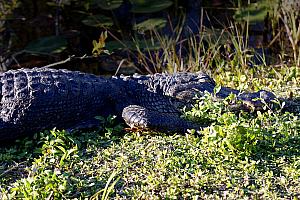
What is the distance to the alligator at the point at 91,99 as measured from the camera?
3500 mm

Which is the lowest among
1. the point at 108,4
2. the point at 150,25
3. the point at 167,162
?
the point at 150,25

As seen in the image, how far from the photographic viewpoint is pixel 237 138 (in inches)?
115

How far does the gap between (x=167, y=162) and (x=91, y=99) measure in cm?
105

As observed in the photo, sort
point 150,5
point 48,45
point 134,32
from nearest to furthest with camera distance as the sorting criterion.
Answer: point 48,45 < point 150,5 < point 134,32

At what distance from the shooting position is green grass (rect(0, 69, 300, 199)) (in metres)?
2.64

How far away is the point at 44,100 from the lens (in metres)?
3.54

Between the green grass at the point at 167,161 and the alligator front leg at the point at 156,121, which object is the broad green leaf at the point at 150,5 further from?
the alligator front leg at the point at 156,121

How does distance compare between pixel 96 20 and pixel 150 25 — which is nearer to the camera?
pixel 150 25

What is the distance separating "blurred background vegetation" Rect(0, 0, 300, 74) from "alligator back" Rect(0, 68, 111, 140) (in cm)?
228

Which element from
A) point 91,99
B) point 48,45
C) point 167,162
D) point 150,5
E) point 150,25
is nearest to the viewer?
point 167,162

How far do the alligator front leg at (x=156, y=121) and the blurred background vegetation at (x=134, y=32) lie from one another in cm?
235

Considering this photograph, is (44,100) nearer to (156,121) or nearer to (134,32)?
(156,121)

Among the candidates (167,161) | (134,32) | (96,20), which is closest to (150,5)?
(134,32)

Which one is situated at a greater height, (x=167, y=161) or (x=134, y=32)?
(x=167, y=161)
